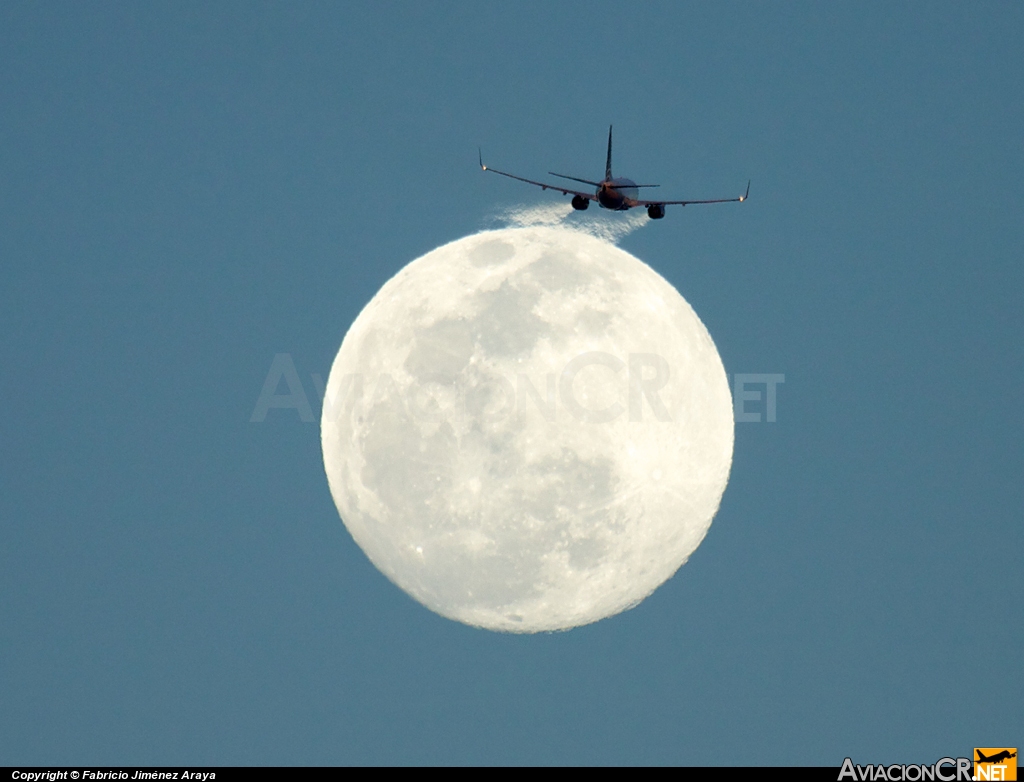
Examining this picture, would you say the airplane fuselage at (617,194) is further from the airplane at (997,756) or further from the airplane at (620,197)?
the airplane at (997,756)

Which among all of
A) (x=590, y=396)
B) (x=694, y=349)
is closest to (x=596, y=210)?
(x=694, y=349)

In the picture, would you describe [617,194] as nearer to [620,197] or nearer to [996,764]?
[620,197]

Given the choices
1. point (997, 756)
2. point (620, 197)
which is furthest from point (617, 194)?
point (997, 756)

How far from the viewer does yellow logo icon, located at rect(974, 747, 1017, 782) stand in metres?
51.5

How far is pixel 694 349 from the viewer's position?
50844 millimetres

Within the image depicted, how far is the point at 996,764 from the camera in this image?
5284 cm

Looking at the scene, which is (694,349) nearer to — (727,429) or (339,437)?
(727,429)

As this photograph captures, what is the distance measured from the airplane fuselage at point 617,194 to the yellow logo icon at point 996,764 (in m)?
38.7

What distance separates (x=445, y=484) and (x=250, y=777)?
14.6 meters

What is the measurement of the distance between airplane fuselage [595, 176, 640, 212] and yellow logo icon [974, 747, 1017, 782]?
127 ft

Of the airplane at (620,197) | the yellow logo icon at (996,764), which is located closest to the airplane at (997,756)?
the yellow logo icon at (996,764)

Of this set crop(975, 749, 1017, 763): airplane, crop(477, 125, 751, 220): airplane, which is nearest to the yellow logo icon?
crop(975, 749, 1017, 763): airplane

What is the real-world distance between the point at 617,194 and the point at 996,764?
133 ft

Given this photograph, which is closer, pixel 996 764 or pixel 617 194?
pixel 996 764
